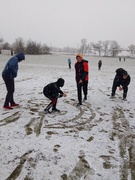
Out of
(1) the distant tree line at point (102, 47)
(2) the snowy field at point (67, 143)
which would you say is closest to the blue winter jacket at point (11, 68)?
(2) the snowy field at point (67, 143)

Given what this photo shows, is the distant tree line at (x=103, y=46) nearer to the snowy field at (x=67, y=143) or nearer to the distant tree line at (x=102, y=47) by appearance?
the distant tree line at (x=102, y=47)

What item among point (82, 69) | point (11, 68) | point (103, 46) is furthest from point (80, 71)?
point (103, 46)

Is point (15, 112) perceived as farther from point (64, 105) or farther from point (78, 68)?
Result: point (78, 68)

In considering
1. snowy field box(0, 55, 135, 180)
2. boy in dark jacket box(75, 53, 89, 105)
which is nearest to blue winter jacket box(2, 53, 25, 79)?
snowy field box(0, 55, 135, 180)

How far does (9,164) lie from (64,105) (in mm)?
3431

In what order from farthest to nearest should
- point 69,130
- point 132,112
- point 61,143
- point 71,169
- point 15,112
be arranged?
1. point 132,112
2. point 15,112
3. point 69,130
4. point 61,143
5. point 71,169

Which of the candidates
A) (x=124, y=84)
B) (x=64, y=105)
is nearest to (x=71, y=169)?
Answer: (x=64, y=105)

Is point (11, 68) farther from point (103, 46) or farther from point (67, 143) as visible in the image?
point (103, 46)

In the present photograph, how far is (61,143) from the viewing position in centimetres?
346

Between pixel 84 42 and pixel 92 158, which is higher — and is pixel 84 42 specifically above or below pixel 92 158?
above

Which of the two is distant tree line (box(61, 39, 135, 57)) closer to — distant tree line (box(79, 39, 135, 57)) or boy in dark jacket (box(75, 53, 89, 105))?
distant tree line (box(79, 39, 135, 57))

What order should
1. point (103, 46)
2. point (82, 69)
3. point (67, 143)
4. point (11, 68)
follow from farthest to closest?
point (103, 46), point (82, 69), point (11, 68), point (67, 143)

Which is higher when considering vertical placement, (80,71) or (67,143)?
(80,71)

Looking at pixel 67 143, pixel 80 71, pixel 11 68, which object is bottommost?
pixel 67 143
